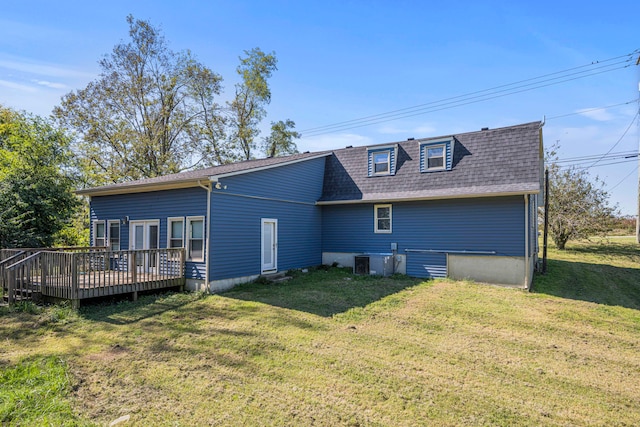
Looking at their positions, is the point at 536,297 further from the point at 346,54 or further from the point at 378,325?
the point at 346,54

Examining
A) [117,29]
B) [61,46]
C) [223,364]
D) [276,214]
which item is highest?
[117,29]

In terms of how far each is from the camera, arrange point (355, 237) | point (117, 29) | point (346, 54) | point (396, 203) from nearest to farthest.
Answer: point (396, 203) < point (355, 237) < point (346, 54) < point (117, 29)

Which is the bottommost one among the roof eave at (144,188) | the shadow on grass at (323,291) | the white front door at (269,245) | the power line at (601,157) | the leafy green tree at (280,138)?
the shadow on grass at (323,291)

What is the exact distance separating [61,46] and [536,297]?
18.6 meters

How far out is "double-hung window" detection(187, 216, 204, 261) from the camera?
9.67 meters

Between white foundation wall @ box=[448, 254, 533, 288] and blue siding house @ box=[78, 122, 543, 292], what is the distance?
29mm

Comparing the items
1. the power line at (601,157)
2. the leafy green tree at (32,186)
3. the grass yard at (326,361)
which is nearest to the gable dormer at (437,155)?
the grass yard at (326,361)

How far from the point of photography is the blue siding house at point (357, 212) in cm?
988

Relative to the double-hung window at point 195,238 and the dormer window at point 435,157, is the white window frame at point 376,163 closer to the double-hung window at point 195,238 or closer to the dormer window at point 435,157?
the dormer window at point 435,157

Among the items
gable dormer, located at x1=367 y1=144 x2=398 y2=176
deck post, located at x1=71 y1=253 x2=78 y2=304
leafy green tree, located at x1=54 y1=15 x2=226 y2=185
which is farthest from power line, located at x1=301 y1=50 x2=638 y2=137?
deck post, located at x1=71 y1=253 x2=78 y2=304

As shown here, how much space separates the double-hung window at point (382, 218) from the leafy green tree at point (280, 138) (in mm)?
15962

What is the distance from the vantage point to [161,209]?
10.6 meters

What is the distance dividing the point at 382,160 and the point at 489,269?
5453mm

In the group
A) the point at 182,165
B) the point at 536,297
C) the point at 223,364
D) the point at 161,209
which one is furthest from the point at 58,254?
the point at 182,165
